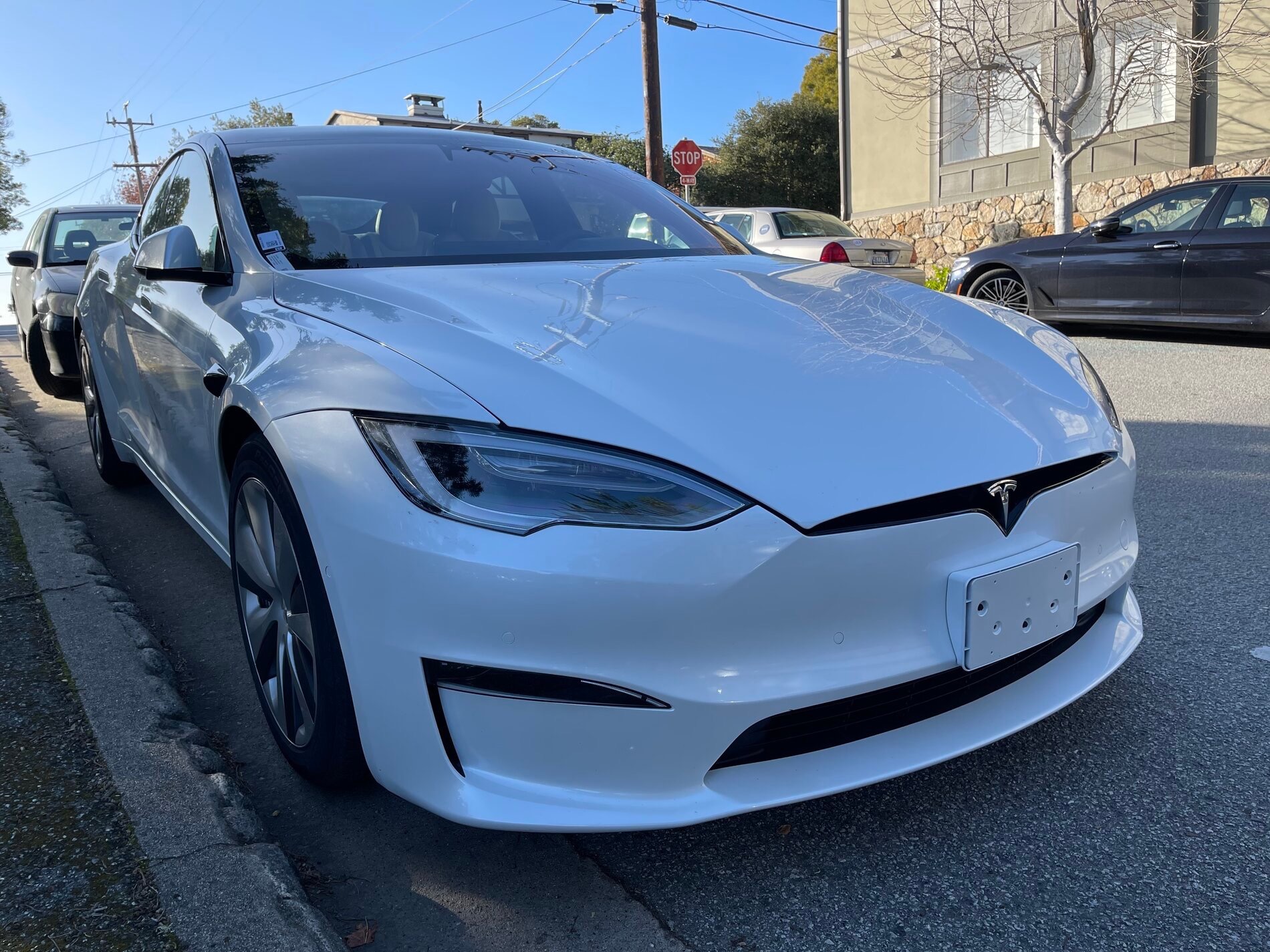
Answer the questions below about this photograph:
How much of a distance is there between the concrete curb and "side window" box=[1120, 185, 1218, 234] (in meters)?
7.71

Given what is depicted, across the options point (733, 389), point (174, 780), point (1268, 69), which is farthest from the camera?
point (1268, 69)

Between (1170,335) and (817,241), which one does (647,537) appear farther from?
(817,241)

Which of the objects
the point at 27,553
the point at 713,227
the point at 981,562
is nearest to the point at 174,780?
the point at 981,562

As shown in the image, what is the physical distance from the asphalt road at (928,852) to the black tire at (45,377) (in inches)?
246

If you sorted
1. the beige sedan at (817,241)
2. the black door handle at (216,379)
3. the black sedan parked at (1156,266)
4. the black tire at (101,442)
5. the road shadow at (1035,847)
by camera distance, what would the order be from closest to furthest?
the road shadow at (1035,847), the black door handle at (216,379), the black tire at (101,442), the black sedan parked at (1156,266), the beige sedan at (817,241)

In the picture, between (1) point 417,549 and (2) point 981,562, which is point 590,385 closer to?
(1) point 417,549

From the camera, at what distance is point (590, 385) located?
1.78 meters

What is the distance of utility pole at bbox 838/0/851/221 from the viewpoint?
17.2 meters

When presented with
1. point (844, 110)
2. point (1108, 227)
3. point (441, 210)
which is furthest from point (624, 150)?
point (441, 210)

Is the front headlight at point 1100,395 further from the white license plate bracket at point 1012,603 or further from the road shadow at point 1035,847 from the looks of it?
the road shadow at point 1035,847

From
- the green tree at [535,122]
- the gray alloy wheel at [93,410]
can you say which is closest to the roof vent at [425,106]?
the green tree at [535,122]

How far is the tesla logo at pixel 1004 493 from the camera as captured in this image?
175 centimetres

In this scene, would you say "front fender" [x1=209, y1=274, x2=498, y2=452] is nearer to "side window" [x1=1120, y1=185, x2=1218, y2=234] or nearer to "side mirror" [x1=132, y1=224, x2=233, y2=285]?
"side mirror" [x1=132, y1=224, x2=233, y2=285]

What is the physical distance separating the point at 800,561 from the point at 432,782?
712mm
